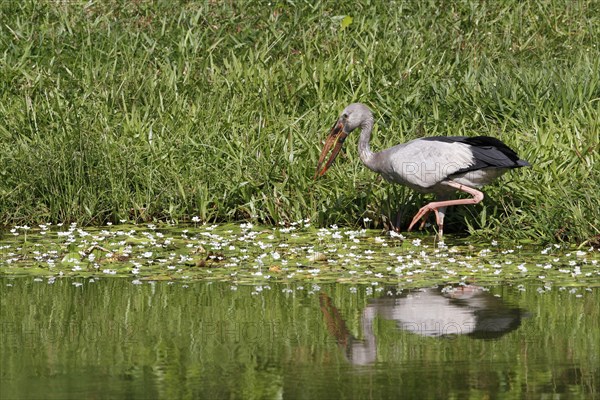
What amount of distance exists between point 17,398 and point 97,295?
2270 millimetres

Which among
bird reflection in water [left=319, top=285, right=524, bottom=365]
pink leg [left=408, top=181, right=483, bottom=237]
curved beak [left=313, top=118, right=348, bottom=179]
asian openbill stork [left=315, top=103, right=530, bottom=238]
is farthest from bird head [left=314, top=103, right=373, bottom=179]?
bird reflection in water [left=319, top=285, right=524, bottom=365]

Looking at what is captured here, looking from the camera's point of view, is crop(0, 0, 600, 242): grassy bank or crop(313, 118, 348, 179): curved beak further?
crop(313, 118, 348, 179): curved beak

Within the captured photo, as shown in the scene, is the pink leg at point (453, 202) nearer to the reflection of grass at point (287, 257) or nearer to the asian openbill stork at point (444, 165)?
the asian openbill stork at point (444, 165)

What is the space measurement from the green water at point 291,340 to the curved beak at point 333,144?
8.19 ft

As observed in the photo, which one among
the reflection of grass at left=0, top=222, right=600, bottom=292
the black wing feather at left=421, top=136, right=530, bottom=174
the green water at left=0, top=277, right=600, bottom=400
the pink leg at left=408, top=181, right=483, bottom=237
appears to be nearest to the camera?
the green water at left=0, top=277, right=600, bottom=400

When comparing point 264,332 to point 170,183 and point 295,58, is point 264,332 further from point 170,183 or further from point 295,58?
point 295,58

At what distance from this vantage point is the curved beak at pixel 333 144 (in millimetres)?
9508

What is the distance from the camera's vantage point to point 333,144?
961 cm

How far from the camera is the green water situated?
15.7 ft

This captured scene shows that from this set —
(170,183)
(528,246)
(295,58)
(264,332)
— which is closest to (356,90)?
(295,58)

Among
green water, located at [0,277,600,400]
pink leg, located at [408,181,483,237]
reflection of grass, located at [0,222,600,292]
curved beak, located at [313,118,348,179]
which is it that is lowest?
green water, located at [0,277,600,400]

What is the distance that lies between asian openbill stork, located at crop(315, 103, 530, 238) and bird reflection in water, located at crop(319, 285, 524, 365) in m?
1.80

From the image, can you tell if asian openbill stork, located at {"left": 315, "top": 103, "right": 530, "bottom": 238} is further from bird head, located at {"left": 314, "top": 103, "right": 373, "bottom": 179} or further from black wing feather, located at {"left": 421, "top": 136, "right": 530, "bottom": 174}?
bird head, located at {"left": 314, "top": 103, "right": 373, "bottom": 179}

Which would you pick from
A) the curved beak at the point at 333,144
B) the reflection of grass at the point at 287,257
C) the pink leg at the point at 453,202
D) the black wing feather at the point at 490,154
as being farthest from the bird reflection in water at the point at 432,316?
the curved beak at the point at 333,144
